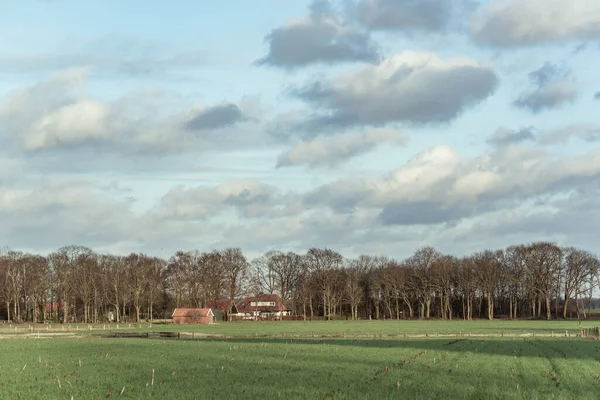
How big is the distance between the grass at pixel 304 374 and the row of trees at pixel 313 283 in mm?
113481

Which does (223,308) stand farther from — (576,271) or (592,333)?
(592,333)

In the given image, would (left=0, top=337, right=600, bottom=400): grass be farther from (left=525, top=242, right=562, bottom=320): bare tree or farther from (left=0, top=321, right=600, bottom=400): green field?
(left=525, top=242, right=562, bottom=320): bare tree

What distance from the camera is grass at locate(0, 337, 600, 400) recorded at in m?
29.9

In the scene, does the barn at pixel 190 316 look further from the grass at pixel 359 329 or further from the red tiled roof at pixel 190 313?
the grass at pixel 359 329

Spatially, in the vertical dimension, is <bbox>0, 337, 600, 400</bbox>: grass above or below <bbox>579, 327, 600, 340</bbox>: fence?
above

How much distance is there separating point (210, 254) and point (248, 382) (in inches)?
5889

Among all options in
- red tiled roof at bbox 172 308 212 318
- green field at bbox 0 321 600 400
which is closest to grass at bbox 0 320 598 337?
red tiled roof at bbox 172 308 212 318

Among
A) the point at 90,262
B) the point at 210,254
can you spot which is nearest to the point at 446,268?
the point at 210,254

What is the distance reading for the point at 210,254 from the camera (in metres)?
182

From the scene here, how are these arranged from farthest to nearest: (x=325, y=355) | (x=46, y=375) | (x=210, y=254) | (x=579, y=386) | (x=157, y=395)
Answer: (x=210, y=254)
(x=325, y=355)
(x=46, y=375)
(x=579, y=386)
(x=157, y=395)

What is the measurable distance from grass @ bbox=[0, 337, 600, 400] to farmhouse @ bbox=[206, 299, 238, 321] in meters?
129

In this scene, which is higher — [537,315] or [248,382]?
[248,382]

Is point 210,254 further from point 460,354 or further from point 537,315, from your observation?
point 460,354

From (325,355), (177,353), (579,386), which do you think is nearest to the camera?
(579,386)
